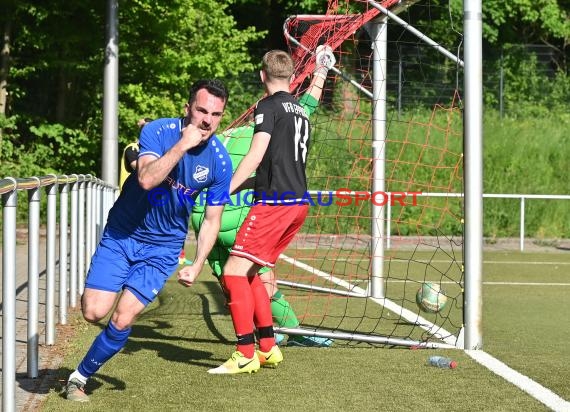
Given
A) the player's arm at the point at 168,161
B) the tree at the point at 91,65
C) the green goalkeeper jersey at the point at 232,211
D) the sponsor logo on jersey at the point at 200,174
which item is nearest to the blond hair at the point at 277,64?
the green goalkeeper jersey at the point at 232,211

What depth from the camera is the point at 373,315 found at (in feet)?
34.3

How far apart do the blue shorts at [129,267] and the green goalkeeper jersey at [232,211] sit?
1.87 meters

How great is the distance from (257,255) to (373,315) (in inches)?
129

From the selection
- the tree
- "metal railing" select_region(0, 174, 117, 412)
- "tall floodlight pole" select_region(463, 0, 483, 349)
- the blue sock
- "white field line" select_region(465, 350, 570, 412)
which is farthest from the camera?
the tree

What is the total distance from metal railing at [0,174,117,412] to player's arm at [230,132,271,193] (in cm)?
123

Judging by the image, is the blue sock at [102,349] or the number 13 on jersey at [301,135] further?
the number 13 on jersey at [301,135]

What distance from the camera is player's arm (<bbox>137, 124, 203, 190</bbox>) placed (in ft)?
19.7

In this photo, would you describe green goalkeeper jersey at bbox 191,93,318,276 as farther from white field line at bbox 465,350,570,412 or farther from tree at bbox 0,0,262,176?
tree at bbox 0,0,262,176

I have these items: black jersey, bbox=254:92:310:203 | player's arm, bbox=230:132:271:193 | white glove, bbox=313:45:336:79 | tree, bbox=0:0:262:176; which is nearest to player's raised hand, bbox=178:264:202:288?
player's arm, bbox=230:132:271:193

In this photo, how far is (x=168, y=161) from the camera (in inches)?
237

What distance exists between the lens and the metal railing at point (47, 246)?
576 centimetres

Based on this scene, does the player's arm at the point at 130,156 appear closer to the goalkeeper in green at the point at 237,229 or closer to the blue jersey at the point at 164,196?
the goalkeeper in green at the point at 237,229

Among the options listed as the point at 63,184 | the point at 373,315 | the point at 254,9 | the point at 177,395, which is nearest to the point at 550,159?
the point at 254,9

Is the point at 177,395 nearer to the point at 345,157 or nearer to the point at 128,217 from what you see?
the point at 128,217
